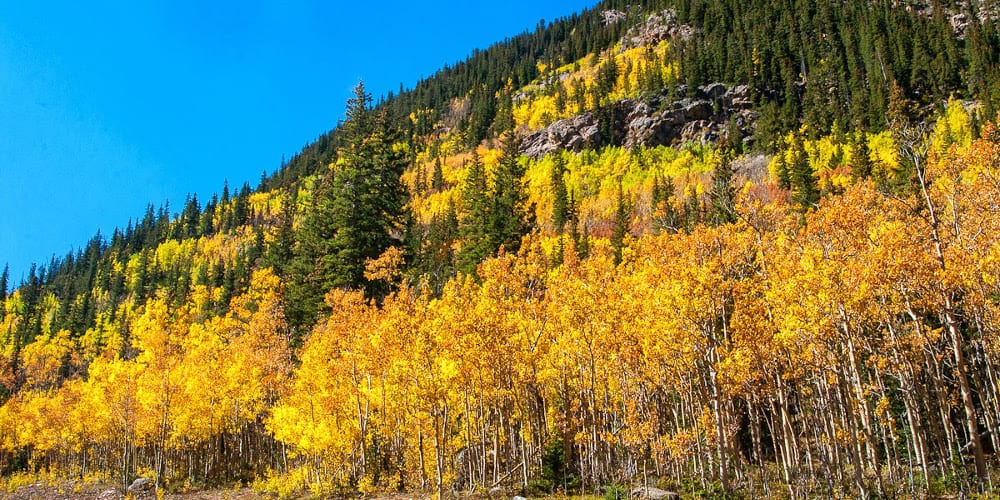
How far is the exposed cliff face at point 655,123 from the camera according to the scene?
11662 centimetres

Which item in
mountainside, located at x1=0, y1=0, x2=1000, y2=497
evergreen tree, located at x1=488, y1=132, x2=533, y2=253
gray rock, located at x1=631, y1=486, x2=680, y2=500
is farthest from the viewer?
evergreen tree, located at x1=488, y1=132, x2=533, y2=253

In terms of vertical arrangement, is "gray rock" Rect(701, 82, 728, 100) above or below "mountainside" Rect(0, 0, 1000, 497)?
above

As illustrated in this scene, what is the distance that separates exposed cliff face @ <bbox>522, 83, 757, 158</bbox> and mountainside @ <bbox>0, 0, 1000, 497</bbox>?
45.6ft

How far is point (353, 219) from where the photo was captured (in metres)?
38.1

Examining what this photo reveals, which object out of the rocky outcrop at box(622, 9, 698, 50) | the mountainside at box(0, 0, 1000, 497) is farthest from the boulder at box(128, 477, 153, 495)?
the rocky outcrop at box(622, 9, 698, 50)

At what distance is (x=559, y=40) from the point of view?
198 metres

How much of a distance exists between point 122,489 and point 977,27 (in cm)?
15787

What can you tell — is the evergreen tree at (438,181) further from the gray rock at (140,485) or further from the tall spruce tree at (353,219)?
the gray rock at (140,485)

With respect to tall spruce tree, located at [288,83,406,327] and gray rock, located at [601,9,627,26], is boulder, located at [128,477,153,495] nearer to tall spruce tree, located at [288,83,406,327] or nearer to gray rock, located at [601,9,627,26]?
tall spruce tree, located at [288,83,406,327]

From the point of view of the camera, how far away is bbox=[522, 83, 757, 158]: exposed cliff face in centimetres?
11662

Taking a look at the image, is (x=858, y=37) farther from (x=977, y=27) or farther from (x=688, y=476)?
(x=688, y=476)

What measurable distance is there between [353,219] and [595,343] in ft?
79.5

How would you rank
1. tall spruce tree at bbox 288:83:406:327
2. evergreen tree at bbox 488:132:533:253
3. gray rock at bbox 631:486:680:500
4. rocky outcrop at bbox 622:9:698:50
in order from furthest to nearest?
1. rocky outcrop at bbox 622:9:698:50
2. evergreen tree at bbox 488:132:533:253
3. tall spruce tree at bbox 288:83:406:327
4. gray rock at bbox 631:486:680:500

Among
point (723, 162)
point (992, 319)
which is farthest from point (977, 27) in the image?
point (992, 319)
